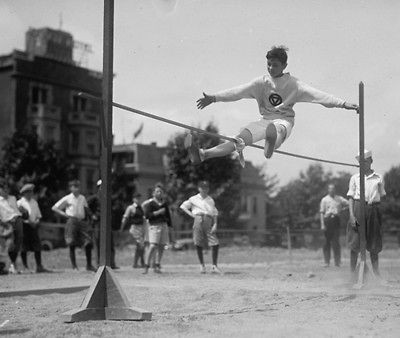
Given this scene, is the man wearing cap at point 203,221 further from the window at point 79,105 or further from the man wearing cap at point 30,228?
the window at point 79,105

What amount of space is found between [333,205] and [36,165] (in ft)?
96.7

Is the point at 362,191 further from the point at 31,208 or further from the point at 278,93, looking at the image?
the point at 31,208

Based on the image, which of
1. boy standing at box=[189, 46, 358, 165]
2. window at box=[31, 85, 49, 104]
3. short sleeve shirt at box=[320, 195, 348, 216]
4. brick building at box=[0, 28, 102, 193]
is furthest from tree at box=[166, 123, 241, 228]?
boy standing at box=[189, 46, 358, 165]

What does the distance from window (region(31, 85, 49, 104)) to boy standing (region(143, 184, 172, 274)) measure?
3958 cm

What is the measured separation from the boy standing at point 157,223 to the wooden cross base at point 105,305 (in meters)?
6.62

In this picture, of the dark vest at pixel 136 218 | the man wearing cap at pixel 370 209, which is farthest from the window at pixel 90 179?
the man wearing cap at pixel 370 209

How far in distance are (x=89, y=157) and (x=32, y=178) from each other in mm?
12850

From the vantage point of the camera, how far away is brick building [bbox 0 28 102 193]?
4938 cm

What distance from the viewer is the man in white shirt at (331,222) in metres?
15.5

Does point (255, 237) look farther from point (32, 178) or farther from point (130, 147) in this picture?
point (130, 147)

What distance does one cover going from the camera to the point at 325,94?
8.46 metres

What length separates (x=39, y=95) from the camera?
5150cm

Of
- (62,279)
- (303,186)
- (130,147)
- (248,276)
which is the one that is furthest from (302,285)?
(303,186)

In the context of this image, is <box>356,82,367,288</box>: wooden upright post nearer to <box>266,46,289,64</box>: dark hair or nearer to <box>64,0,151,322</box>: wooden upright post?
<box>266,46,289,64</box>: dark hair
